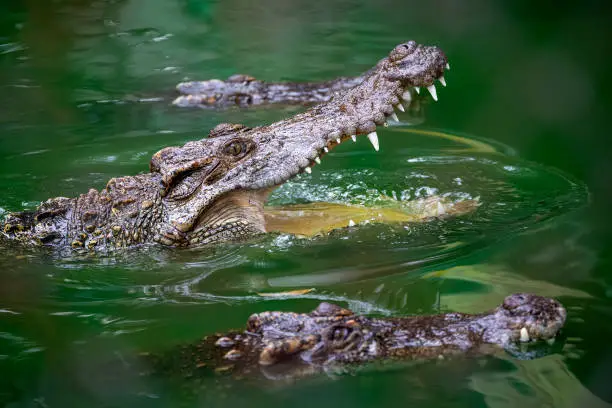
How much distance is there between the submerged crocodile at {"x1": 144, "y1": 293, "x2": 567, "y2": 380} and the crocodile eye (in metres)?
1.65

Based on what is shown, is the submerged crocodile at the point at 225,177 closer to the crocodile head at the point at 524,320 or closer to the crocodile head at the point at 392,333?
the crocodile head at the point at 392,333

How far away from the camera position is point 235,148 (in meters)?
5.15

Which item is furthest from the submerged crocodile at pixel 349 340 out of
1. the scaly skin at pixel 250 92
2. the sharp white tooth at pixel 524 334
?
the scaly skin at pixel 250 92

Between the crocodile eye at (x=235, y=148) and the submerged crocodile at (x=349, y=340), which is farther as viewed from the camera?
the crocodile eye at (x=235, y=148)

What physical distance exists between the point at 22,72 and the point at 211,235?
6.22 meters

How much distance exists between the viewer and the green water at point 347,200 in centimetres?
354

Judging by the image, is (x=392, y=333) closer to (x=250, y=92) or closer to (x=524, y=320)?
(x=524, y=320)

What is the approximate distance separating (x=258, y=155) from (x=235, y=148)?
6.2 inches

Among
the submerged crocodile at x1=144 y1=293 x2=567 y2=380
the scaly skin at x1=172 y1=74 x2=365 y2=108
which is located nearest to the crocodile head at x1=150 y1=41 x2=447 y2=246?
the submerged crocodile at x1=144 y1=293 x2=567 y2=380

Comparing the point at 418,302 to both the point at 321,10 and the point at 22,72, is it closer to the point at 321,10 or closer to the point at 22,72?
the point at 22,72

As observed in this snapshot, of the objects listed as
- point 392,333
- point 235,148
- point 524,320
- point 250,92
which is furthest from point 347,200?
point 250,92

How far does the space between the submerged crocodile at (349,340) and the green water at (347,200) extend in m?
0.09

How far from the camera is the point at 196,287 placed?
4.80 m

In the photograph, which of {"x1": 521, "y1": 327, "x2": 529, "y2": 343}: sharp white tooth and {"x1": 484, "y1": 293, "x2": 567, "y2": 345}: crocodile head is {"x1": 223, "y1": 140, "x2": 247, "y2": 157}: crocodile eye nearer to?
{"x1": 484, "y1": 293, "x2": 567, "y2": 345}: crocodile head
